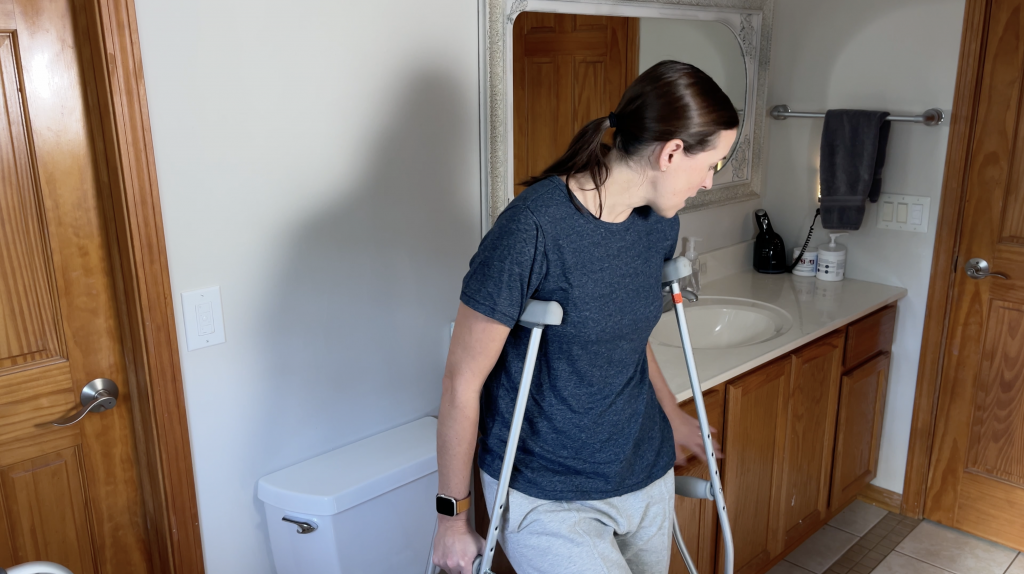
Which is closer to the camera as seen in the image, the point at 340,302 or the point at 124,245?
the point at 124,245

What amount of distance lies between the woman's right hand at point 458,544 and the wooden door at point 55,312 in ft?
2.05

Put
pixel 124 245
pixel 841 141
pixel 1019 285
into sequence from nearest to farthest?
pixel 124 245, pixel 1019 285, pixel 841 141

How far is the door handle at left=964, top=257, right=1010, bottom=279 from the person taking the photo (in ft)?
8.00

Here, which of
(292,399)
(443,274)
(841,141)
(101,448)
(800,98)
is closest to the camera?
(101,448)

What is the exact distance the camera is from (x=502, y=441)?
1279 millimetres

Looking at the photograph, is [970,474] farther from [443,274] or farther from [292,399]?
[292,399]

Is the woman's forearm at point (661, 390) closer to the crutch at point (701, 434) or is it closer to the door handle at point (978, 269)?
the crutch at point (701, 434)

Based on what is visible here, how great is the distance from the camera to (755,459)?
215 centimetres

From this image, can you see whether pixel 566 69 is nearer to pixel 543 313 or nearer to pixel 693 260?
pixel 693 260

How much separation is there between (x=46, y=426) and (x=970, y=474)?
2.62m

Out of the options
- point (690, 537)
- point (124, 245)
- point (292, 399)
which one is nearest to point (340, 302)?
point (292, 399)

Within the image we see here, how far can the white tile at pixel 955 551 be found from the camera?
8.17ft

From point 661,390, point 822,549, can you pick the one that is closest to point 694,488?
point 661,390

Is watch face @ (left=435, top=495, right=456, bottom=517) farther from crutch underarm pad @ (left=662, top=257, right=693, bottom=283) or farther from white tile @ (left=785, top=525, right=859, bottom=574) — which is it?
white tile @ (left=785, top=525, right=859, bottom=574)
